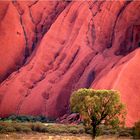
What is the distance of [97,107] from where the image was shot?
31047mm

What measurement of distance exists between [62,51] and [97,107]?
29.7 m

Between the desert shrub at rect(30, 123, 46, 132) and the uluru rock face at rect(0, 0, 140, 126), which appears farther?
the uluru rock face at rect(0, 0, 140, 126)

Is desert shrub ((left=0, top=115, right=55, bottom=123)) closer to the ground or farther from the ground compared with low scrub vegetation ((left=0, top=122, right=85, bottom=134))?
farther from the ground

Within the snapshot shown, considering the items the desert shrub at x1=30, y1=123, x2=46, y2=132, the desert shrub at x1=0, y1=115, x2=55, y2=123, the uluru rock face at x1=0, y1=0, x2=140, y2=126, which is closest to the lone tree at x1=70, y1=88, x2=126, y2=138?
the desert shrub at x1=30, y1=123, x2=46, y2=132

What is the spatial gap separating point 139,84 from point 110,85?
3209 millimetres

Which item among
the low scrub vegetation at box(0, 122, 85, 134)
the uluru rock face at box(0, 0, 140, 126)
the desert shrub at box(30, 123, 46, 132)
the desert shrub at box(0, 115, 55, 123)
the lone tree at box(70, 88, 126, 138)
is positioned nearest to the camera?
the lone tree at box(70, 88, 126, 138)

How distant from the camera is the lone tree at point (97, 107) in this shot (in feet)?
102

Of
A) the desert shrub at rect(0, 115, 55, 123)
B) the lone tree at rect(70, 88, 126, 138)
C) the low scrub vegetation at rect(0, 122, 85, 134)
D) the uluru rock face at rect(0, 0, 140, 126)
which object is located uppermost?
the uluru rock face at rect(0, 0, 140, 126)

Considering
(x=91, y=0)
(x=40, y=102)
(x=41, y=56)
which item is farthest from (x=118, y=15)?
(x=40, y=102)

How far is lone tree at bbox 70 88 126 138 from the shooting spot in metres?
31.1

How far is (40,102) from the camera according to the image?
54906 mm

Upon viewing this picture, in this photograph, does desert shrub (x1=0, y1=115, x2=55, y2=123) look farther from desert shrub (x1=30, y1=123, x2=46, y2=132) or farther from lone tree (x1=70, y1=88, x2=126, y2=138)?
lone tree (x1=70, y1=88, x2=126, y2=138)

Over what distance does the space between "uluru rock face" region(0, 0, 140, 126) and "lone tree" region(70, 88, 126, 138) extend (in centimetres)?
1554

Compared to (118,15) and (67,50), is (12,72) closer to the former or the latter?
(67,50)
